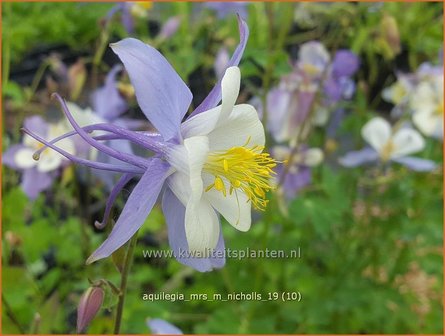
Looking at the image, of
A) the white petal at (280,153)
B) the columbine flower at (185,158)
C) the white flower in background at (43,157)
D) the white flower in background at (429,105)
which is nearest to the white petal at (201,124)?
the columbine flower at (185,158)

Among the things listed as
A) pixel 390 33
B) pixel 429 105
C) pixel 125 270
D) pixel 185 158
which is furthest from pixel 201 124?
pixel 429 105

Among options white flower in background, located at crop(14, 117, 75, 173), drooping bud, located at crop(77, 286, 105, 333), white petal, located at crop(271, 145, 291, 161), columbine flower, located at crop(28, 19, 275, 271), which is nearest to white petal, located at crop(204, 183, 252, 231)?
columbine flower, located at crop(28, 19, 275, 271)

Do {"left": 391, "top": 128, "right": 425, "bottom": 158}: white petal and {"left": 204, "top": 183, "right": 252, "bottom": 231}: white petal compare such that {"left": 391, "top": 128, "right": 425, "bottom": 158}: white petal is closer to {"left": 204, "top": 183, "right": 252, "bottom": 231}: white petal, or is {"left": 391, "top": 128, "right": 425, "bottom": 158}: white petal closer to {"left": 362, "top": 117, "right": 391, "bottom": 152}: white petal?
{"left": 362, "top": 117, "right": 391, "bottom": 152}: white petal

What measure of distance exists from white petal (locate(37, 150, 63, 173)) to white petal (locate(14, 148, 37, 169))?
0.5 inches

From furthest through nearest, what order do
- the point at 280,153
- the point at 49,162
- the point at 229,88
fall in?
1. the point at 280,153
2. the point at 49,162
3. the point at 229,88

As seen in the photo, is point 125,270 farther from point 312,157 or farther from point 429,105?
point 429,105

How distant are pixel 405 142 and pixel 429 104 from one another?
0.10 metres

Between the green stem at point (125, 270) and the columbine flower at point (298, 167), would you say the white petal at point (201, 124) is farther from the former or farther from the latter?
the columbine flower at point (298, 167)

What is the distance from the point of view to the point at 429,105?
133 centimetres

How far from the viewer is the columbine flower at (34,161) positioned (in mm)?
1136

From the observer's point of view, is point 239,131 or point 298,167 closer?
point 239,131

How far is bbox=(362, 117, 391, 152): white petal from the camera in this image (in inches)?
52.1

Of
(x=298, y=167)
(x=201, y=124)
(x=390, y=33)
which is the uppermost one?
(x=201, y=124)

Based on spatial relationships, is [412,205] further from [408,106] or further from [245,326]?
[245,326]
